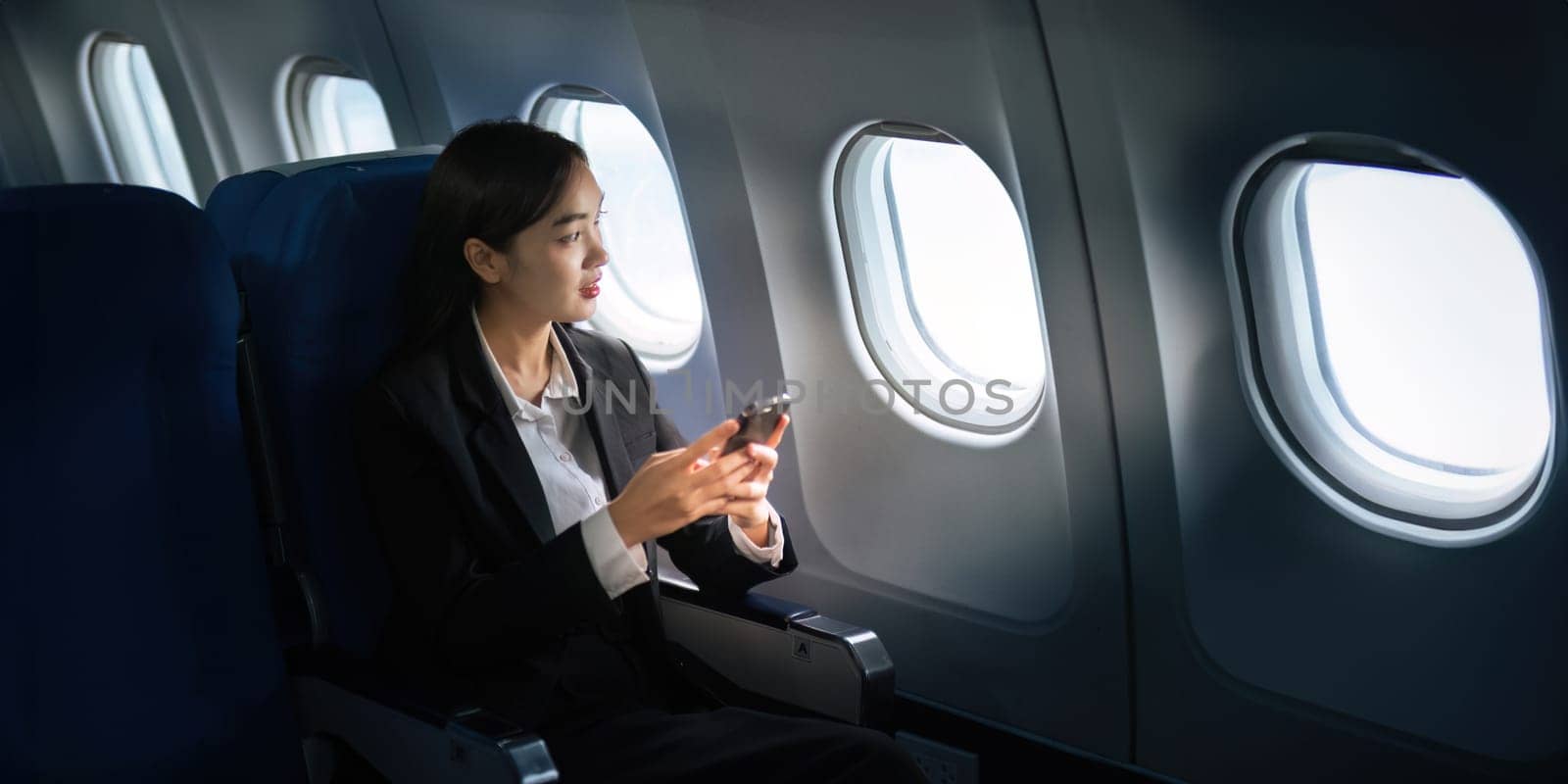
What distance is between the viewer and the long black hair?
2.49 metres

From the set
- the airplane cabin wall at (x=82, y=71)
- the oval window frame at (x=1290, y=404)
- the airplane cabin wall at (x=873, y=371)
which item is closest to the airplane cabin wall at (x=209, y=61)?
the airplane cabin wall at (x=82, y=71)

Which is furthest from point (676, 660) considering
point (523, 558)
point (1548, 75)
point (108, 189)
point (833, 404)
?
point (1548, 75)

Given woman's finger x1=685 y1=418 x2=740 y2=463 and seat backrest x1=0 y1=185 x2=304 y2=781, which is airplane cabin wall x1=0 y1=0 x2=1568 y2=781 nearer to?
woman's finger x1=685 y1=418 x2=740 y2=463

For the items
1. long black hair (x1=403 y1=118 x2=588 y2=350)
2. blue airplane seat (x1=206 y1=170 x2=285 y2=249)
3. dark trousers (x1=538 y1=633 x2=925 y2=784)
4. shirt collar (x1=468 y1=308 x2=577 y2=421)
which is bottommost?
dark trousers (x1=538 y1=633 x2=925 y2=784)

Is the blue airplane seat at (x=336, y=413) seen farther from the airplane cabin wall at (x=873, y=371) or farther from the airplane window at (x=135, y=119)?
the airplane window at (x=135, y=119)

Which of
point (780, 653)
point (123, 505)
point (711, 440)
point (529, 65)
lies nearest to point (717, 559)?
point (780, 653)

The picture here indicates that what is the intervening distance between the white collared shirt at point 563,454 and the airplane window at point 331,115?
314 centimetres

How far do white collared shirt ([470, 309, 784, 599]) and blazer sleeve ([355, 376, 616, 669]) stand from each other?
0.53ft

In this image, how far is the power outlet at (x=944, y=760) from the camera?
3.34 m

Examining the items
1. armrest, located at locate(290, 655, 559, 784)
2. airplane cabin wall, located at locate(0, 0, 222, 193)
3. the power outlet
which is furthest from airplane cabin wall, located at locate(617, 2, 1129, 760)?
airplane cabin wall, located at locate(0, 0, 222, 193)

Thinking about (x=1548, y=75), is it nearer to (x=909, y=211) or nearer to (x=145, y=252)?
(x=909, y=211)

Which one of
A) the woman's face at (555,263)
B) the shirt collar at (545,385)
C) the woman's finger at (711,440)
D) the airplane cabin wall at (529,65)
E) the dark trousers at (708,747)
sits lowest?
the dark trousers at (708,747)

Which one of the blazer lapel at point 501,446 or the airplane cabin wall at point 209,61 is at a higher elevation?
the airplane cabin wall at point 209,61

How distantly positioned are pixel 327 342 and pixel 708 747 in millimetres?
976
